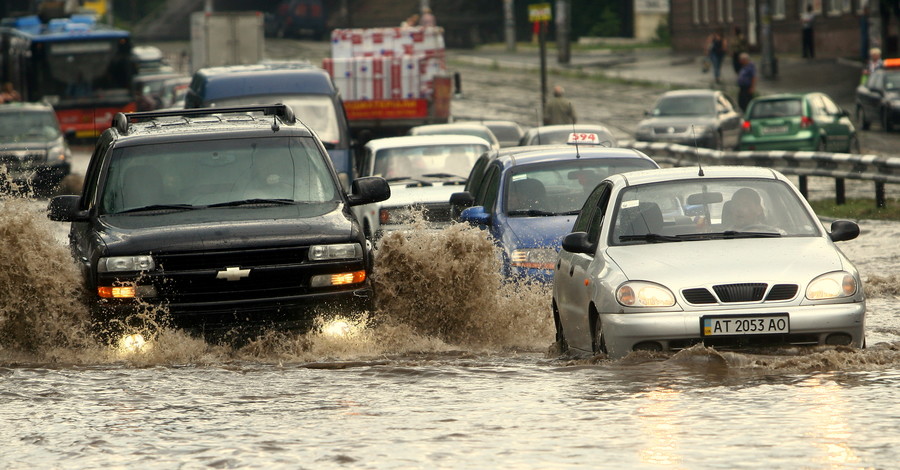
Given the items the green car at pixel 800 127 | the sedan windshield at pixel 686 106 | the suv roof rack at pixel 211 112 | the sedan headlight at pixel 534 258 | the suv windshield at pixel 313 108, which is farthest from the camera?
the sedan windshield at pixel 686 106

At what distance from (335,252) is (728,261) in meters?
2.55

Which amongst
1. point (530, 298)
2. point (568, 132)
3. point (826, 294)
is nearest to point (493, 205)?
point (530, 298)

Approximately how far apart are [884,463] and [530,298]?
21.2 feet

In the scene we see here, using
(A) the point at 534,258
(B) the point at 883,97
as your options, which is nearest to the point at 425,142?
(A) the point at 534,258

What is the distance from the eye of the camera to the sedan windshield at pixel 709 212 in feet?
33.7

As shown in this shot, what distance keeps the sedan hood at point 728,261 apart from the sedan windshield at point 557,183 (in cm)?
435

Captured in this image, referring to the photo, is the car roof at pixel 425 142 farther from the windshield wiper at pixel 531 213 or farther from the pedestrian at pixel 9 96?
Answer: the pedestrian at pixel 9 96

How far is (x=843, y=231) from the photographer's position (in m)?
10.2

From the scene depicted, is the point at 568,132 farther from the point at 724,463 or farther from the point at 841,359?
the point at 724,463

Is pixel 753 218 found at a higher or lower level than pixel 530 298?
higher

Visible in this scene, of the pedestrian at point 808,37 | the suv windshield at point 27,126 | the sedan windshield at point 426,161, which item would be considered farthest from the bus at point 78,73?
the pedestrian at point 808,37

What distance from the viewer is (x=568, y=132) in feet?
81.9

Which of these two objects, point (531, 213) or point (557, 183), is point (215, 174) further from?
point (557, 183)

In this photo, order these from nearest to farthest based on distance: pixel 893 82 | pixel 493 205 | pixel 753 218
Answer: pixel 753 218 < pixel 493 205 < pixel 893 82
